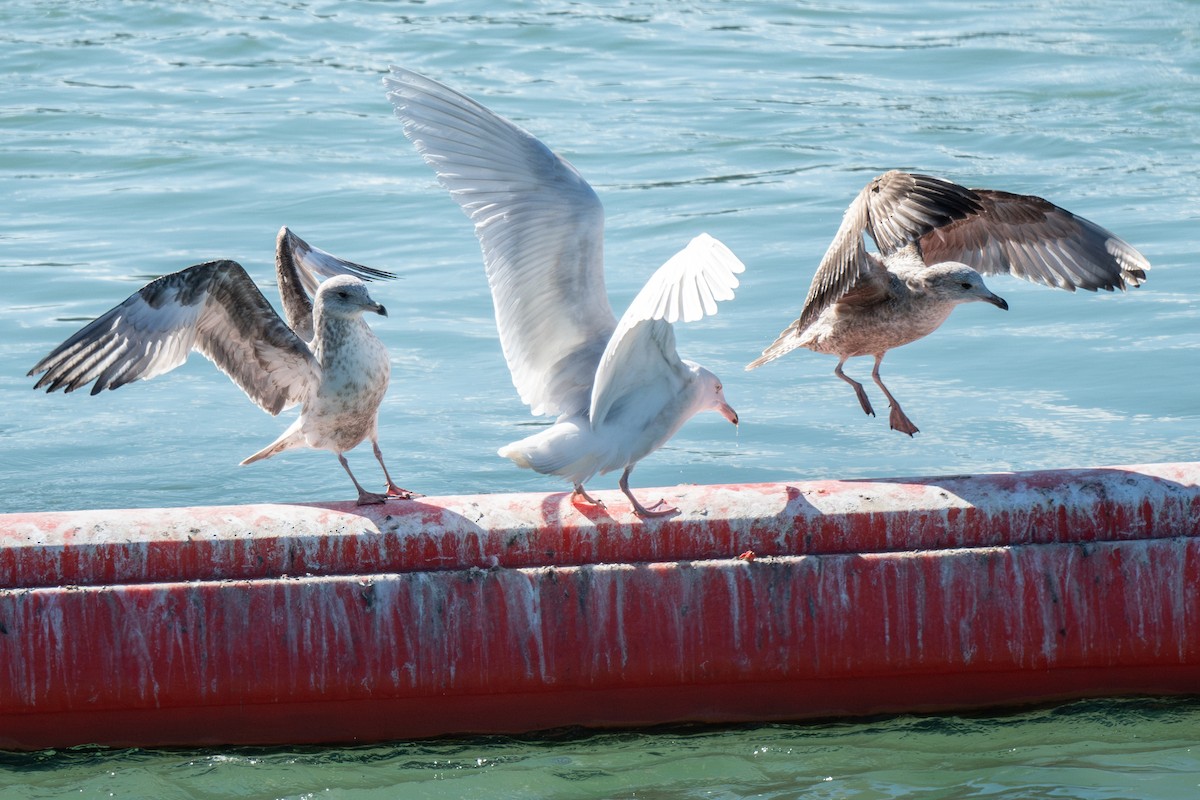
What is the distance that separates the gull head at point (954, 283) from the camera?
243 inches

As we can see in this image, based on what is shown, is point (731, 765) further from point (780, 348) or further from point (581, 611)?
point (780, 348)

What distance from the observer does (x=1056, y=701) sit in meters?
4.93

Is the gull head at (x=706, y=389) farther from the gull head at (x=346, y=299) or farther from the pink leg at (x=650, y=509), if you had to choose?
the gull head at (x=346, y=299)

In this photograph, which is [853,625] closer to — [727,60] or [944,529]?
[944,529]

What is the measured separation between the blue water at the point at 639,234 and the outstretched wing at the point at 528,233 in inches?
50.1

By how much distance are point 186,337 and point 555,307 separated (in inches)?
50.1

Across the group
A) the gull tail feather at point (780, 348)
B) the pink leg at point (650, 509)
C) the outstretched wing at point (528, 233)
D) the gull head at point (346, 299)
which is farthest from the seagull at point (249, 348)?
the gull tail feather at point (780, 348)

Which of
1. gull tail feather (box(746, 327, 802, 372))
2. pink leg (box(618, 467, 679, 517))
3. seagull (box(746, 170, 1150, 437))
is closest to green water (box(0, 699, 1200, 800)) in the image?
pink leg (box(618, 467, 679, 517))

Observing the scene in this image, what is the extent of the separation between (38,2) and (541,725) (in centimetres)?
1754

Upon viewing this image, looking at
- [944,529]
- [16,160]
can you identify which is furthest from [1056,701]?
[16,160]

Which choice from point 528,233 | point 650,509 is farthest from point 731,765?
point 528,233

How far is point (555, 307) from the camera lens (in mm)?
5348

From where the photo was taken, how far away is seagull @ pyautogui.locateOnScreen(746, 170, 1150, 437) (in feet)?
19.5

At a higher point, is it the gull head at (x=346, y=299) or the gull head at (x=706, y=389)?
the gull head at (x=346, y=299)
